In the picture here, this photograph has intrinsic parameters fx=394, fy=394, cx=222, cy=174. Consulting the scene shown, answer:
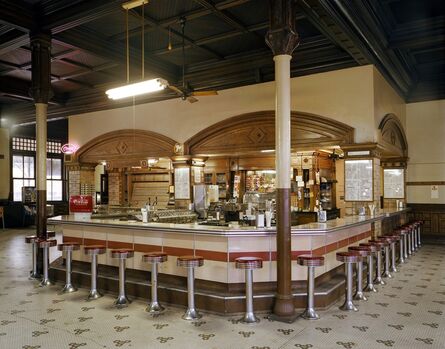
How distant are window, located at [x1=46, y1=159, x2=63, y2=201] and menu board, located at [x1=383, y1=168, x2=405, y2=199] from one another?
13.4m

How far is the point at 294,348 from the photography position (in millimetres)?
4113

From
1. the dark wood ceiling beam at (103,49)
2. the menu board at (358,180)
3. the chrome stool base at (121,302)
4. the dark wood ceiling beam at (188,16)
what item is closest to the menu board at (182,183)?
the dark wood ceiling beam at (103,49)

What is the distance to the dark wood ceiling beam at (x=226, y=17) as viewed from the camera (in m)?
6.64

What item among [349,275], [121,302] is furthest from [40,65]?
[349,275]

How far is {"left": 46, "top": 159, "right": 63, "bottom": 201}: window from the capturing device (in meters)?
17.2

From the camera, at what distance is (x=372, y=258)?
6.51m

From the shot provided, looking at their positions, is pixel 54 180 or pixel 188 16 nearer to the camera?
pixel 188 16

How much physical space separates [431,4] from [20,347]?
329 inches

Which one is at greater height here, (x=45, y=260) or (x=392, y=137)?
(x=392, y=137)

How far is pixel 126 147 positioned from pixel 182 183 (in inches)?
91.6

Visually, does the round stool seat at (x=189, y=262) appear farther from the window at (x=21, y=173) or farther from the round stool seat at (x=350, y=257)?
the window at (x=21, y=173)

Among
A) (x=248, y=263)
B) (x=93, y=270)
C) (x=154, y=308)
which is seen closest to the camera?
(x=248, y=263)

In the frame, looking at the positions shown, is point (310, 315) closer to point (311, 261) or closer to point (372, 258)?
point (311, 261)

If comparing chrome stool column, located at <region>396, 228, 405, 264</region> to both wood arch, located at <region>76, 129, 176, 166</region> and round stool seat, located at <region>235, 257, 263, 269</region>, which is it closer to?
round stool seat, located at <region>235, 257, 263, 269</region>
